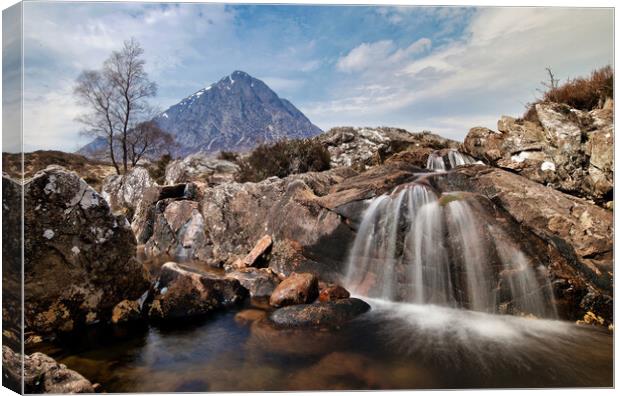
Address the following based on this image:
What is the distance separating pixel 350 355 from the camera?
195 inches

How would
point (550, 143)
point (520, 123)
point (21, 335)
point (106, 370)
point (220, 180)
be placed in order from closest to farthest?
1. point (21, 335)
2. point (106, 370)
3. point (550, 143)
4. point (520, 123)
5. point (220, 180)

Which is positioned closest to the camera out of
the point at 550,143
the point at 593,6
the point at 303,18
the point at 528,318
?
the point at 593,6

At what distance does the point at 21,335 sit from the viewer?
159 inches

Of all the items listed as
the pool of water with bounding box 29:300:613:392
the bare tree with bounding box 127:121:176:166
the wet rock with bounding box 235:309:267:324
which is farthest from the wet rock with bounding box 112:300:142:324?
the bare tree with bounding box 127:121:176:166

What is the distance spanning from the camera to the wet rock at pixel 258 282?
7.82 metres

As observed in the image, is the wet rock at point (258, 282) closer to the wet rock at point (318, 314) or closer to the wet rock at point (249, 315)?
the wet rock at point (249, 315)

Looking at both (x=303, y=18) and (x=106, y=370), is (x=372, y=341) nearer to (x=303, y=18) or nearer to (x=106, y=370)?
(x=106, y=370)

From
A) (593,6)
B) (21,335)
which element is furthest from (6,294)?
(593,6)

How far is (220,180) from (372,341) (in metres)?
14.3

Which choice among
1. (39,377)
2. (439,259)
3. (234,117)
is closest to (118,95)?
(234,117)

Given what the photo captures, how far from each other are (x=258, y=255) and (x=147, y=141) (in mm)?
15979

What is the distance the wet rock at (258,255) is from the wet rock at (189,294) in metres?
1.88

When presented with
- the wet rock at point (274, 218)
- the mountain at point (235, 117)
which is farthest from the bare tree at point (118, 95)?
the wet rock at point (274, 218)

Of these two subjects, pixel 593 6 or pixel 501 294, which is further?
pixel 501 294
